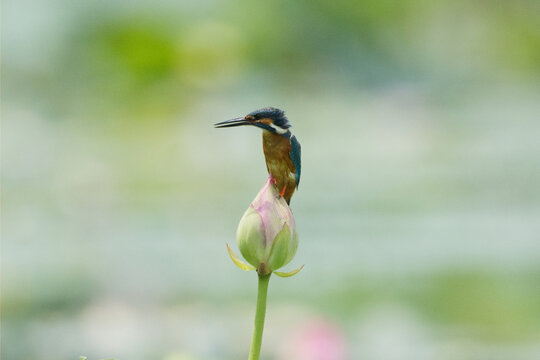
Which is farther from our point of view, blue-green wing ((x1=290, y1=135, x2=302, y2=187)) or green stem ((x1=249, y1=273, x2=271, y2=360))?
blue-green wing ((x1=290, y1=135, x2=302, y2=187))

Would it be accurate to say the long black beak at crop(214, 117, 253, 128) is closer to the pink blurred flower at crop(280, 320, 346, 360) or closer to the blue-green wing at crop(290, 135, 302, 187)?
the blue-green wing at crop(290, 135, 302, 187)

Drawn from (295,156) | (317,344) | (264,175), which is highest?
(264,175)

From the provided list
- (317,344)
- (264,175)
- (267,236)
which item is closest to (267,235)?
(267,236)

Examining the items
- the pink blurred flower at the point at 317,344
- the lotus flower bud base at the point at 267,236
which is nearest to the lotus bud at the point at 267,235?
the lotus flower bud base at the point at 267,236

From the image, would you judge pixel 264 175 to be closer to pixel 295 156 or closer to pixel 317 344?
pixel 317 344

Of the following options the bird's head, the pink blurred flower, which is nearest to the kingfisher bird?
the bird's head

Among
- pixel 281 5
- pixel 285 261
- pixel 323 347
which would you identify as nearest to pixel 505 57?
pixel 281 5

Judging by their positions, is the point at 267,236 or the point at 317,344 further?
the point at 317,344

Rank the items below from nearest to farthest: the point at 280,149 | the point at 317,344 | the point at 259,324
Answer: the point at 259,324 < the point at 280,149 < the point at 317,344
